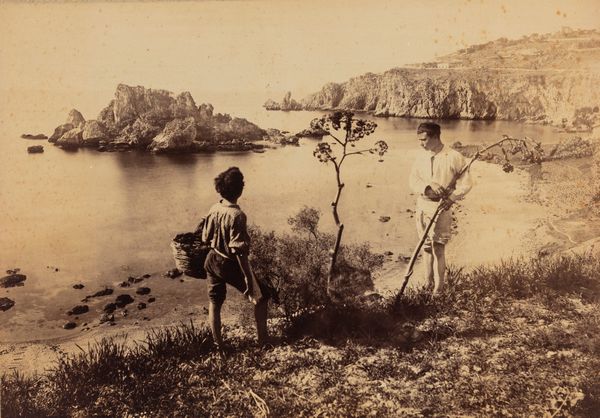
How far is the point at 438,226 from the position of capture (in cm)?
431

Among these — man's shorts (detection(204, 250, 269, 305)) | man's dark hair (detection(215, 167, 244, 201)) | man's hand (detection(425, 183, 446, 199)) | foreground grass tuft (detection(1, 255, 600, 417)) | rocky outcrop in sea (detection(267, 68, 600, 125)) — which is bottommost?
Result: foreground grass tuft (detection(1, 255, 600, 417))

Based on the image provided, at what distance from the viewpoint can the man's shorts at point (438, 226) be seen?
429 cm

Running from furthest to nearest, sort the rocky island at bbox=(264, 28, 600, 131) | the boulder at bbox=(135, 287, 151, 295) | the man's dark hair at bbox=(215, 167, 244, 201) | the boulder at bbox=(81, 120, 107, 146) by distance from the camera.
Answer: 1. the boulder at bbox=(135, 287, 151, 295)
2. the rocky island at bbox=(264, 28, 600, 131)
3. the boulder at bbox=(81, 120, 107, 146)
4. the man's dark hair at bbox=(215, 167, 244, 201)

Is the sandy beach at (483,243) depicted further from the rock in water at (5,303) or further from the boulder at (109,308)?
→ the rock in water at (5,303)

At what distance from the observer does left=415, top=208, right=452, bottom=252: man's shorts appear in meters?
4.29

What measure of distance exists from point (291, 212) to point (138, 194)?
2142 mm

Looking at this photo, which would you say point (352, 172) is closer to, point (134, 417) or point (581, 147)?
point (581, 147)

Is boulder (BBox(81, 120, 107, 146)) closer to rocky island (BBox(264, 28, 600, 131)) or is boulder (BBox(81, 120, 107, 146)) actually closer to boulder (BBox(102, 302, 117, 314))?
rocky island (BBox(264, 28, 600, 131))

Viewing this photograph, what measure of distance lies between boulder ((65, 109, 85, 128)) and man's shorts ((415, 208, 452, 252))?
3.66 m

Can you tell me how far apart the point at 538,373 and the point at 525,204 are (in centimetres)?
389

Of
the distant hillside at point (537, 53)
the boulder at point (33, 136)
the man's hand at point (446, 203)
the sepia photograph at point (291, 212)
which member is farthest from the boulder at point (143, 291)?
the distant hillside at point (537, 53)

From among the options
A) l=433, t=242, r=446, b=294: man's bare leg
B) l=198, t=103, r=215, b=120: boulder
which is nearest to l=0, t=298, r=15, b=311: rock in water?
l=198, t=103, r=215, b=120: boulder

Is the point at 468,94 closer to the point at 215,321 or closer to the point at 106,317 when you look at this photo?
the point at 215,321

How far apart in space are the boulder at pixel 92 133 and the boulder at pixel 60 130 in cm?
16
